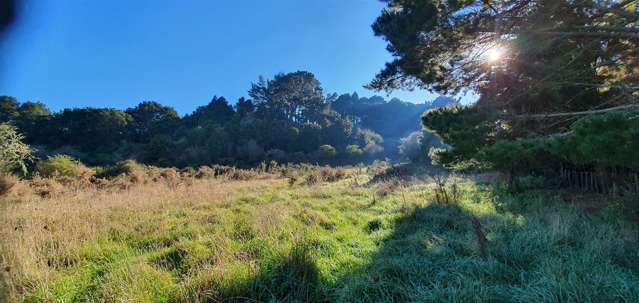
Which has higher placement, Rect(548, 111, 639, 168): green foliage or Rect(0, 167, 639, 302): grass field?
Rect(548, 111, 639, 168): green foliage

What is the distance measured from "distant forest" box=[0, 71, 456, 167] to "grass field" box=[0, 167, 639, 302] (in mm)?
14533

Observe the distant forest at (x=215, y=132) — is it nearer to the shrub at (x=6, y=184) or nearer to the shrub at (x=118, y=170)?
the shrub at (x=118, y=170)

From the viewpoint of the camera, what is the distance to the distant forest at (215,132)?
28797 millimetres

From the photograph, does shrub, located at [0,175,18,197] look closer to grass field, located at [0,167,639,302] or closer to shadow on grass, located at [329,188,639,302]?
grass field, located at [0,167,639,302]

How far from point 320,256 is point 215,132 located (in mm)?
32353

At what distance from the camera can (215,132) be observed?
109 feet

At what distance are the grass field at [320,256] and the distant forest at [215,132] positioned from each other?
14.5 meters

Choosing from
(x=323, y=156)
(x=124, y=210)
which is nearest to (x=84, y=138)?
(x=323, y=156)

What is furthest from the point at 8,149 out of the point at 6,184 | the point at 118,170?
the point at 118,170

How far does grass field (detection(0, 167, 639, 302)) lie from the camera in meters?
2.59

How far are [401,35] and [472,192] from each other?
18.2ft

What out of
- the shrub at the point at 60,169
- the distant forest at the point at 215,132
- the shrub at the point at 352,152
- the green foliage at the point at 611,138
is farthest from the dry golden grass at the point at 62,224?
the shrub at the point at 352,152

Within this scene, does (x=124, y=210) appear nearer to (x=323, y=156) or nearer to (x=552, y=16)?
(x=552, y=16)

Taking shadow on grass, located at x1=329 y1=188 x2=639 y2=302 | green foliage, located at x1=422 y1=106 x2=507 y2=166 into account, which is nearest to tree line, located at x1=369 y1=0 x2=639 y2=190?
green foliage, located at x1=422 y1=106 x2=507 y2=166
